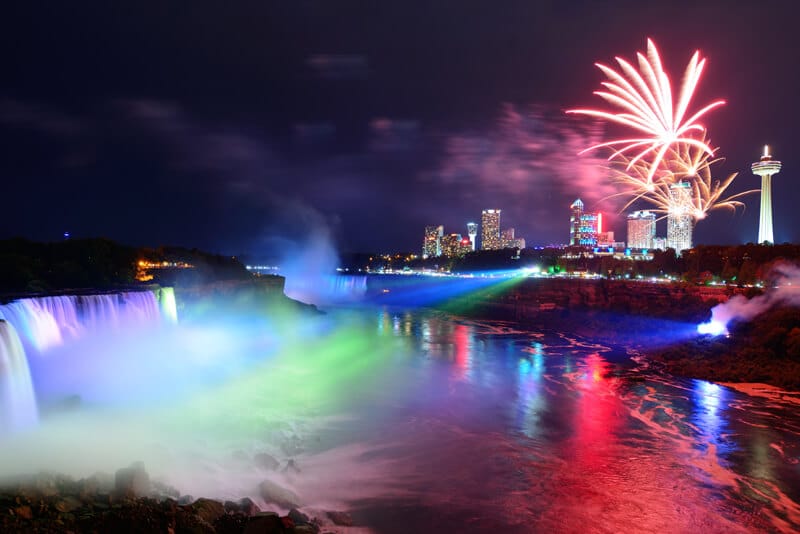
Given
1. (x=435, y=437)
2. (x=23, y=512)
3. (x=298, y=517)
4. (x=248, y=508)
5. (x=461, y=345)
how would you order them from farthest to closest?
(x=461, y=345)
(x=435, y=437)
(x=298, y=517)
(x=248, y=508)
(x=23, y=512)

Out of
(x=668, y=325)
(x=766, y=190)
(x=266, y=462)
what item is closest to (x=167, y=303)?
(x=266, y=462)

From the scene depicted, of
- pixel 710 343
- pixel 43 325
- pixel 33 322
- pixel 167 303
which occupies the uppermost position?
pixel 33 322

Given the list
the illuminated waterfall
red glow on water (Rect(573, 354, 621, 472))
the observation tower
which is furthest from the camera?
the observation tower

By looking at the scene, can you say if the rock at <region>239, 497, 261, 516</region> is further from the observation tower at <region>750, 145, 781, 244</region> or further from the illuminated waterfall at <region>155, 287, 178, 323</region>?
the observation tower at <region>750, 145, 781, 244</region>

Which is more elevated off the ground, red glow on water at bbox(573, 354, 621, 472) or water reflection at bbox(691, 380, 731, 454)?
water reflection at bbox(691, 380, 731, 454)

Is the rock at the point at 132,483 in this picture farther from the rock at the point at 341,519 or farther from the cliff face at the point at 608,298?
the cliff face at the point at 608,298

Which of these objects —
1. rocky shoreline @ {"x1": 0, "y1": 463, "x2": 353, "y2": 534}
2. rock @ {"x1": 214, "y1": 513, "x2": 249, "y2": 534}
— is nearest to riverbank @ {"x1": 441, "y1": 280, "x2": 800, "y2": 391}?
rocky shoreline @ {"x1": 0, "y1": 463, "x2": 353, "y2": 534}

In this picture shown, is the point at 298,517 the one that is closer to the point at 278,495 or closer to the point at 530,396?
the point at 278,495
